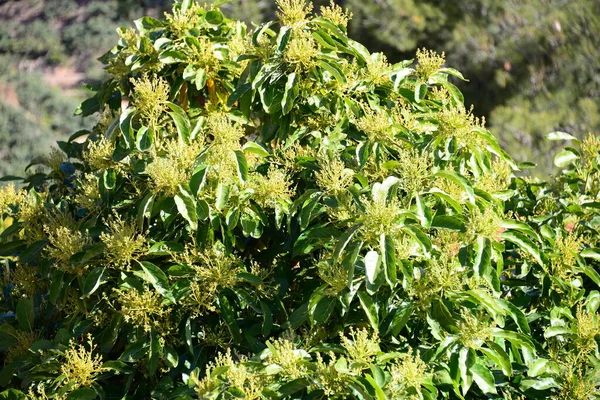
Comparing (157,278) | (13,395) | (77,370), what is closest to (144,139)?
(157,278)

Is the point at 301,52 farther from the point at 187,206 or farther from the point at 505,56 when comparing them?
the point at 505,56

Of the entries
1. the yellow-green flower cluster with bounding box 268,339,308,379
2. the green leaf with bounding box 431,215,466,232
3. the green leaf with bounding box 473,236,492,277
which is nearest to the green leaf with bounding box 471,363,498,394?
the green leaf with bounding box 473,236,492,277

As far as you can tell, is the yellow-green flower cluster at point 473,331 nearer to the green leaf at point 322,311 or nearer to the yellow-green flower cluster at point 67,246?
the green leaf at point 322,311

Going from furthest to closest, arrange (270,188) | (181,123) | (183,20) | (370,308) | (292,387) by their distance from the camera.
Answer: (183,20)
(181,123)
(270,188)
(370,308)
(292,387)

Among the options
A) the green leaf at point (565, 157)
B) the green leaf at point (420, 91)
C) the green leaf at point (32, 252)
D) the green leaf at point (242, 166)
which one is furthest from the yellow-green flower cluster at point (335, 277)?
the green leaf at point (565, 157)

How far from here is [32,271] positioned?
8.09 ft

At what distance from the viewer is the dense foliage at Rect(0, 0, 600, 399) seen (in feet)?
5.89

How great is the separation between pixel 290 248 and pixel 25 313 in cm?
79

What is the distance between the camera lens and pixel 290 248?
2.10 metres

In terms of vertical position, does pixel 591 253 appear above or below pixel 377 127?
below

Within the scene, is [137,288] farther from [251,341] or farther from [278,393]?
[278,393]

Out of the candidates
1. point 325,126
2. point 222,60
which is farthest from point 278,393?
point 222,60

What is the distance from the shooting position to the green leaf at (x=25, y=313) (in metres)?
2.24

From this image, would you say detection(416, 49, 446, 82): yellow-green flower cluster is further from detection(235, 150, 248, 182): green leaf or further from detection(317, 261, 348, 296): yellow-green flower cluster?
detection(317, 261, 348, 296): yellow-green flower cluster
